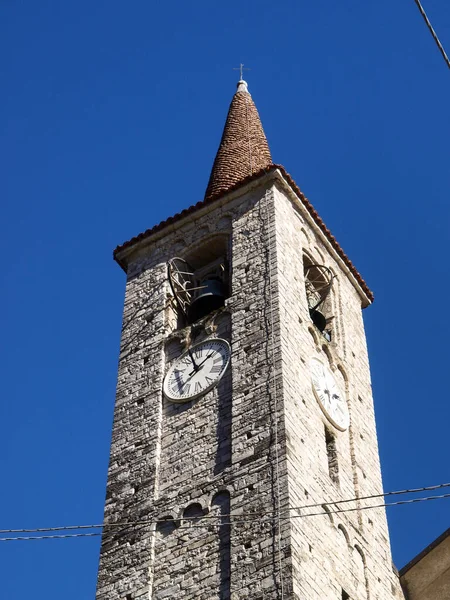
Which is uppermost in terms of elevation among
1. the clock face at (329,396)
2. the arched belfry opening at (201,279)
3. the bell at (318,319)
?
the arched belfry opening at (201,279)

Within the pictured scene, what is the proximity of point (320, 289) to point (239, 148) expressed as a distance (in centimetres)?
397

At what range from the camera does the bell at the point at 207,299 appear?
2041cm

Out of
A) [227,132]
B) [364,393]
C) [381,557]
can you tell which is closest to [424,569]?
[381,557]

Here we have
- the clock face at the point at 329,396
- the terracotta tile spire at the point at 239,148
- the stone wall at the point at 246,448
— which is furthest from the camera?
the terracotta tile spire at the point at 239,148

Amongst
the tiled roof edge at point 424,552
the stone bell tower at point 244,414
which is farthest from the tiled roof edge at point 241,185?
the tiled roof edge at point 424,552

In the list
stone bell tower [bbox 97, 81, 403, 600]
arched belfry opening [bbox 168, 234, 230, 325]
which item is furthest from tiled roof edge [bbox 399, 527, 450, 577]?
arched belfry opening [bbox 168, 234, 230, 325]

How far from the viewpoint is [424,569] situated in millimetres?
19000

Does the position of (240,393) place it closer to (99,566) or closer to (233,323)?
(233,323)

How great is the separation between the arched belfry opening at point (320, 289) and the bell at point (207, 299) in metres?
1.49

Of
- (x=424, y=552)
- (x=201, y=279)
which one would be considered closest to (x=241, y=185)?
(x=201, y=279)

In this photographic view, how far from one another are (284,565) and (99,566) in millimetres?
3052

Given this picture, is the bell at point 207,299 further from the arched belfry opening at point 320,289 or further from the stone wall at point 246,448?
the arched belfry opening at point 320,289

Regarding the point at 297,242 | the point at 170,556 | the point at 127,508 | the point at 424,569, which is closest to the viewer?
the point at 170,556

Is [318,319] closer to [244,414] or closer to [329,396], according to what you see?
[329,396]
